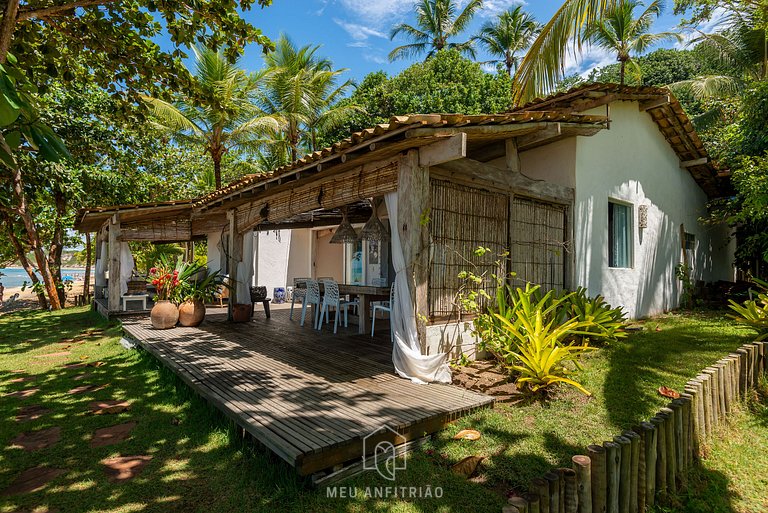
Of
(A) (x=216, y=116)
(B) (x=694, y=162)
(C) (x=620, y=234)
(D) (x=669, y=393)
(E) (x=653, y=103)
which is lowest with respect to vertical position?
(D) (x=669, y=393)

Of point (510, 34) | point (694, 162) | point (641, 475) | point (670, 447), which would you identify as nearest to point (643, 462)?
point (641, 475)

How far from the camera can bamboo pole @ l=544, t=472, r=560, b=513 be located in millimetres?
1782

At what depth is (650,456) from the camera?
7.68ft

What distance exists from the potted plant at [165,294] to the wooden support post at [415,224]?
522 cm

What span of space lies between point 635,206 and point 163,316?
9.20 meters

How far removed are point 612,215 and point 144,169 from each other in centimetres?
1568

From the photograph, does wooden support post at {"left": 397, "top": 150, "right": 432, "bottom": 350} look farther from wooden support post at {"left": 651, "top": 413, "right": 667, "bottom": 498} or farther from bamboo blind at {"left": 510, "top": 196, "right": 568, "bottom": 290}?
wooden support post at {"left": 651, "top": 413, "right": 667, "bottom": 498}

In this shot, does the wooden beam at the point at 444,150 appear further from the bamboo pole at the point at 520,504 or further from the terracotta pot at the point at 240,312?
the terracotta pot at the point at 240,312

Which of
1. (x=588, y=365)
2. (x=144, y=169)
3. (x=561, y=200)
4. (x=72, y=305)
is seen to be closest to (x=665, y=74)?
(x=561, y=200)

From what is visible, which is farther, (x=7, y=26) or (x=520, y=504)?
(x=7, y=26)

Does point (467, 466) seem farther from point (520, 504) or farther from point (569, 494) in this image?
point (520, 504)

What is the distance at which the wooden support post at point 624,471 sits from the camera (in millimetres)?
2152

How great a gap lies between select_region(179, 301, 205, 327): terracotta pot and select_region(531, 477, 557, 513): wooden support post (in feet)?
24.4

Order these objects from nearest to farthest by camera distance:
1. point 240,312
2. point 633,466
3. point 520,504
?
point 520,504 → point 633,466 → point 240,312
